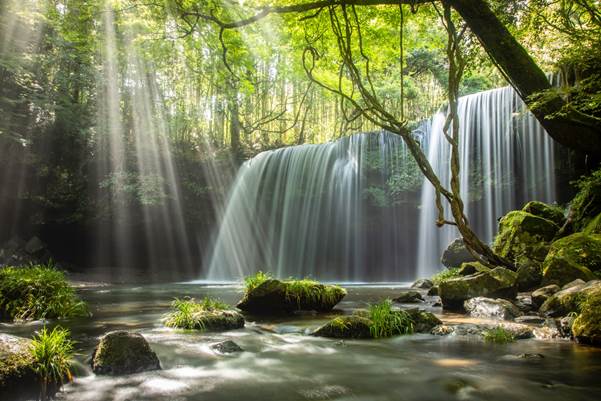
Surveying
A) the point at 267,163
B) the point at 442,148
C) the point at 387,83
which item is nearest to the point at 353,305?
the point at 442,148

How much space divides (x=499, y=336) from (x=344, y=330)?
1882mm

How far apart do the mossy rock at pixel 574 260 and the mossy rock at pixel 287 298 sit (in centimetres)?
385

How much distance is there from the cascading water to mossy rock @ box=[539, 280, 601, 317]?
847 centimetres

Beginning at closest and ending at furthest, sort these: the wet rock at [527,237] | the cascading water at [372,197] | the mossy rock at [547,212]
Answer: the wet rock at [527,237], the mossy rock at [547,212], the cascading water at [372,197]

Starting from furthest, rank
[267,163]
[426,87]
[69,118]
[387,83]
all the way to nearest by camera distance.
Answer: [426,87] → [387,83] → [267,163] → [69,118]

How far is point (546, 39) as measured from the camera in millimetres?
8992

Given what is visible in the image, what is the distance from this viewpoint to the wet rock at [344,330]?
5.86 metres

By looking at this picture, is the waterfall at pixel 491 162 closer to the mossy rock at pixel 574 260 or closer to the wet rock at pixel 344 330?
the mossy rock at pixel 574 260

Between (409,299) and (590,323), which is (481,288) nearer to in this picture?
(409,299)

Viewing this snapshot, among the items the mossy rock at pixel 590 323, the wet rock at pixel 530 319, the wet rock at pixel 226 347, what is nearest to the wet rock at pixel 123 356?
the wet rock at pixel 226 347

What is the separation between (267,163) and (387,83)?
10152 mm

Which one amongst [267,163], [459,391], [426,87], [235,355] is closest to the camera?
[459,391]

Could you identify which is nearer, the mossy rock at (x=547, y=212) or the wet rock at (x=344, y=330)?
the wet rock at (x=344, y=330)

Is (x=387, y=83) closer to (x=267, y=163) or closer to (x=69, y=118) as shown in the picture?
(x=267, y=163)
